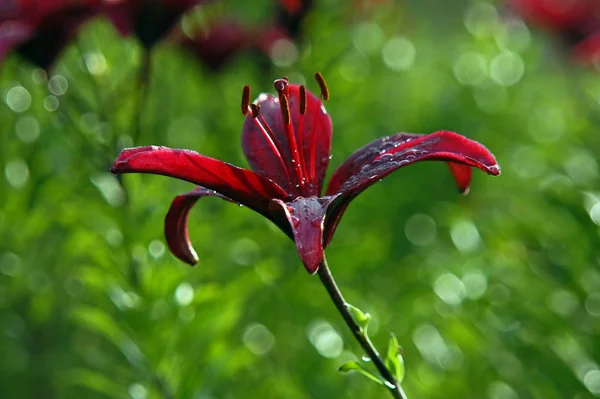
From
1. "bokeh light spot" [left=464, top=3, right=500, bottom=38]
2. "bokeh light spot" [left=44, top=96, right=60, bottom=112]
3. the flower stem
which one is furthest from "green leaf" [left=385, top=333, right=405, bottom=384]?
"bokeh light spot" [left=464, top=3, right=500, bottom=38]

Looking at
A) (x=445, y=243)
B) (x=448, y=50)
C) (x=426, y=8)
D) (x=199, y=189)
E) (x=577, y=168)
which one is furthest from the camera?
(x=426, y=8)

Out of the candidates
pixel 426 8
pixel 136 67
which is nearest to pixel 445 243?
pixel 136 67

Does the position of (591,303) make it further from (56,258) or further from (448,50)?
(448,50)

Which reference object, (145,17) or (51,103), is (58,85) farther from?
(145,17)

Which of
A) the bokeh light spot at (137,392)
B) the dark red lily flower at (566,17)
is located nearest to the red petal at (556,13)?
the dark red lily flower at (566,17)

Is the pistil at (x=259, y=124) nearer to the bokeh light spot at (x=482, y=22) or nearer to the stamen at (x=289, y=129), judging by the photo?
the stamen at (x=289, y=129)

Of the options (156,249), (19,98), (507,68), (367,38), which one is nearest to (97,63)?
(19,98)
